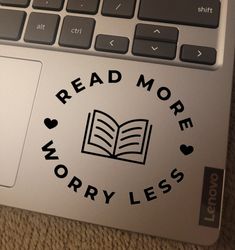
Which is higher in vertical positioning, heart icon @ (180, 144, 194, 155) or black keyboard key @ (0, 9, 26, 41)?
black keyboard key @ (0, 9, 26, 41)

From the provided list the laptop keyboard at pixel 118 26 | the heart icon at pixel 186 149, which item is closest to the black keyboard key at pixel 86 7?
the laptop keyboard at pixel 118 26

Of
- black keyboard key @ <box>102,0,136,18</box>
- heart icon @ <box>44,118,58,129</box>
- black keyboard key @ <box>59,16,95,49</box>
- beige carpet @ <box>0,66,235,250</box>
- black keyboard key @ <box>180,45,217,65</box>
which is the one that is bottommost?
beige carpet @ <box>0,66,235,250</box>

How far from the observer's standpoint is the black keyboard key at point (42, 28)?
0.87 feet

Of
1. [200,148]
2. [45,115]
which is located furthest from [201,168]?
[45,115]

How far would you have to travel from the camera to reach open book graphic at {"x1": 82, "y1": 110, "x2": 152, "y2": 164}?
0.24 m

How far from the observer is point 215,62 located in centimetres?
25

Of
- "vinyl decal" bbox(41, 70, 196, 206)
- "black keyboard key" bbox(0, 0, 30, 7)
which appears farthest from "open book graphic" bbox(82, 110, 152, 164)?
"black keyboard key" bbox(0, 0, 30, 7)

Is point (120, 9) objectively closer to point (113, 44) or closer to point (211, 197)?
point (113, 44)

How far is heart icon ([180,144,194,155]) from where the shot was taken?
237 millimetres

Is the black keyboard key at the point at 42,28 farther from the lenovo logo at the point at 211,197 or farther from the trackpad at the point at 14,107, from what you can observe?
the lenovo logo at the point at 211,197

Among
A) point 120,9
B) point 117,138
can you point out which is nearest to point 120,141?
point 117,138

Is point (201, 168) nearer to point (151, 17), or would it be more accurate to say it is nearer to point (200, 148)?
point (200, 148)

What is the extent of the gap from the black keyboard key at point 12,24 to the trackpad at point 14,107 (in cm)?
2

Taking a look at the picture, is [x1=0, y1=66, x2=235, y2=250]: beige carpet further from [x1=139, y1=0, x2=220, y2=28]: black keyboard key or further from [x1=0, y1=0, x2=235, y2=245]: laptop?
[x1=139, y1=0, x2=220, y2=28]: black keyboard key
